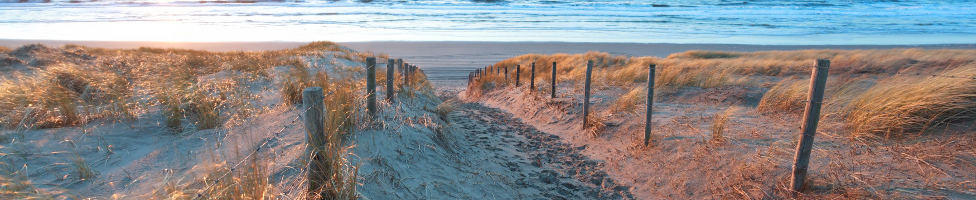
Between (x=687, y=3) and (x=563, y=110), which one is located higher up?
(x=687, y=3)

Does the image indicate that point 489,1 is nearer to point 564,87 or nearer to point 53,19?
point 53,19

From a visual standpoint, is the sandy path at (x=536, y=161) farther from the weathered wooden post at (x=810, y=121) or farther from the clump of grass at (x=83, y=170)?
the clump of grass at (x=83, y=170)

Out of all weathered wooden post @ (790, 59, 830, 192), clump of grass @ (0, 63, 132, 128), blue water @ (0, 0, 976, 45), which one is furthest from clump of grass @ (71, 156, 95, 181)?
blue water @ (0, 0, 976, 45)

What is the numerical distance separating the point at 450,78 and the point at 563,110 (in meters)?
15.8

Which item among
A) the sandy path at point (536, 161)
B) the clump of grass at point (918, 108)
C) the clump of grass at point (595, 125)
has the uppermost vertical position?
the clump of grass at point (918, 108)

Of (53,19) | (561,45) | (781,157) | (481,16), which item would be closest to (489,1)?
(481,16)

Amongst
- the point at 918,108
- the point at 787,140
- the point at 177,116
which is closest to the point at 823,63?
the point at 787,140

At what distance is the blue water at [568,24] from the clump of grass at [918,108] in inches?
1367

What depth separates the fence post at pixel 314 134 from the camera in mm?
3113

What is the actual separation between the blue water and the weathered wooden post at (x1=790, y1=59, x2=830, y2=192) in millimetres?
36857

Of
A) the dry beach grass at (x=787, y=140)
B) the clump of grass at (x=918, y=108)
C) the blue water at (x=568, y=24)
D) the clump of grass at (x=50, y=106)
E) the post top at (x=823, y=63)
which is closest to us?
the post top at (x=823, y=63)

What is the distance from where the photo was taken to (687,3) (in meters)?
82.2

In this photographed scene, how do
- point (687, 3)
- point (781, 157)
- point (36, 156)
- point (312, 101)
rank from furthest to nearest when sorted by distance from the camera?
point (687, 3)
point (781, 157)
point (36, 156)
point (312, 101)

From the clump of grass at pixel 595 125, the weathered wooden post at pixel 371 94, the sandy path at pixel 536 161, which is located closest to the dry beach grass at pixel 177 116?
the weathered wooden post at pixel 371 94
